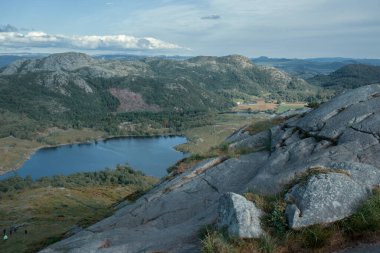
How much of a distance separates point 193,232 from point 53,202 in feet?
442

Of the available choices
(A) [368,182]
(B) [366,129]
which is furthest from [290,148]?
(A) [368,182]

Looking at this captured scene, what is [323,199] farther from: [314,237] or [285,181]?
[285,181]

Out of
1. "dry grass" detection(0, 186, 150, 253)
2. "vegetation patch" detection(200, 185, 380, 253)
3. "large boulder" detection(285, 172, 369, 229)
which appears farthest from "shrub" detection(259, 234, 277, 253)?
"dry grass" detection(0, 186, 150, 253)

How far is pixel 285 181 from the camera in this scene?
21.6m

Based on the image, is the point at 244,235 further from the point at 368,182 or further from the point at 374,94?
the point at 374,94

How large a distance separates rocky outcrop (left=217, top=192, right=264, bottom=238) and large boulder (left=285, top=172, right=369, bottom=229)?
1.42 m

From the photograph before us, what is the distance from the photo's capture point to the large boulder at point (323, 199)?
16906 millimetres

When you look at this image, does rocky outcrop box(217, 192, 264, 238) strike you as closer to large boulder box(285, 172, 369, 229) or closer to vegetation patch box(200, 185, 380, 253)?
vegetation patch box(200, 185, 380, 253)

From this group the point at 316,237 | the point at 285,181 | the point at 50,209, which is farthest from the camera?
the point at 50,209

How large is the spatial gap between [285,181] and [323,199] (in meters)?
4.29

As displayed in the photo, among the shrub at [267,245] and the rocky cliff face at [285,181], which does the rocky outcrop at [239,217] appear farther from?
the rocky cliff face at [285,181]

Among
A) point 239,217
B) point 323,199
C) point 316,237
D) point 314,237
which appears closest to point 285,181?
point 323,199

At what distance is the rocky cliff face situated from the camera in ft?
58.4

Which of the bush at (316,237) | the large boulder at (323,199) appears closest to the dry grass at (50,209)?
the large boulder at (323,199)
